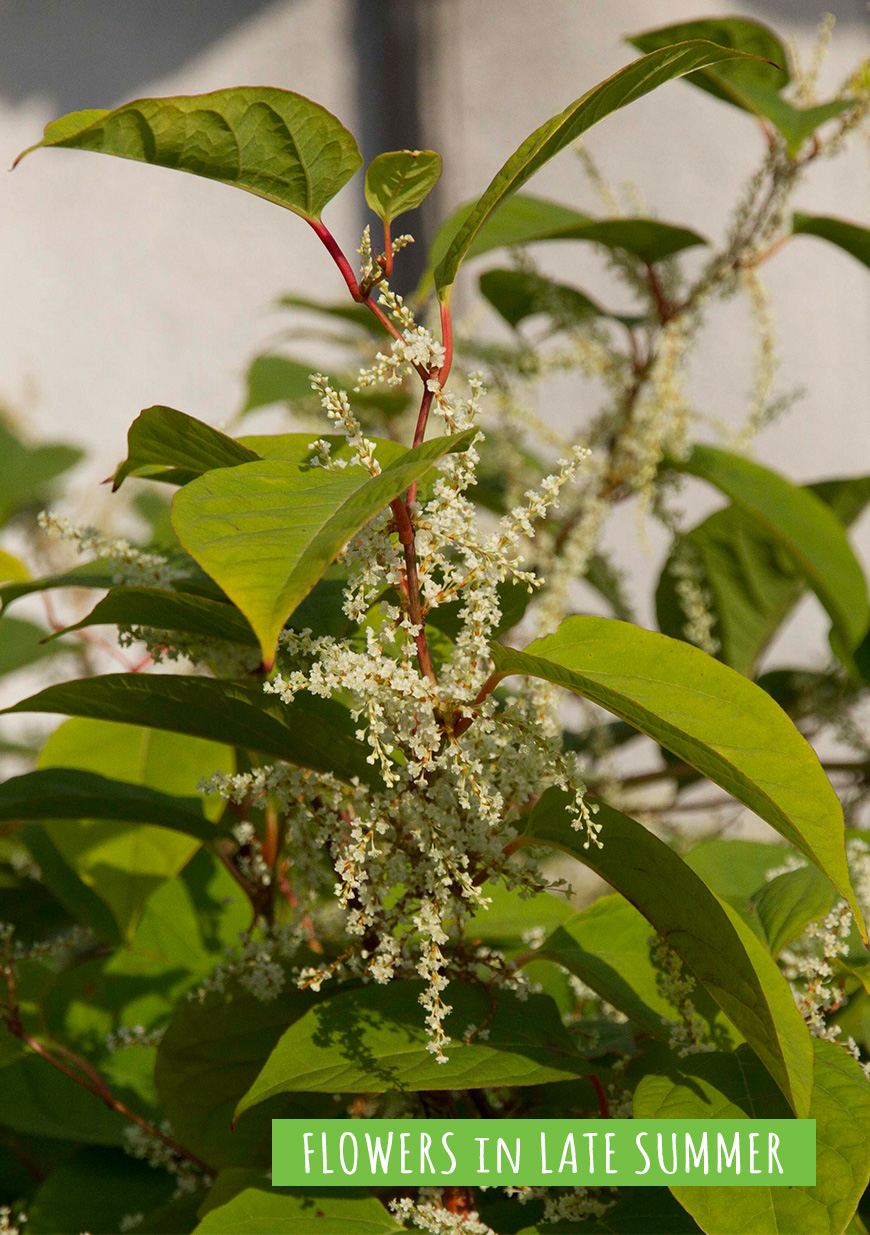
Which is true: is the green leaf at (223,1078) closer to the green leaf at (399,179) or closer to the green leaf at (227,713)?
the green leaf at (227,713)

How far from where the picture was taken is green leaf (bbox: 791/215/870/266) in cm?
53

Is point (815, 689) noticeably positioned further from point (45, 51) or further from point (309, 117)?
point (45, 51)

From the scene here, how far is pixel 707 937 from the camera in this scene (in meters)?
0.24

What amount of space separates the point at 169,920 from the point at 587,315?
37 centimetres

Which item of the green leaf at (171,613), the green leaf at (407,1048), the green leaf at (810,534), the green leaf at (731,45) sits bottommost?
the green leaf at (407,1048)

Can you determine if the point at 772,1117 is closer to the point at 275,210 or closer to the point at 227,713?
the point at 227,713

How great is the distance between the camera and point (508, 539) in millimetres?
245

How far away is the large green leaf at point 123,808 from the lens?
14.0 inches

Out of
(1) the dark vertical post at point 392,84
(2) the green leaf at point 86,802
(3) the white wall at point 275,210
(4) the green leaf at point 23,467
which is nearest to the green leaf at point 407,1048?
(2) the green leaf at point 86,802

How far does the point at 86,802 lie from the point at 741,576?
42cm

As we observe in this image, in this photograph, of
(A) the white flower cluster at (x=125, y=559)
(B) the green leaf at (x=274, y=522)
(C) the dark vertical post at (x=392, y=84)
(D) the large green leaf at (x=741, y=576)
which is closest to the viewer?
(B) the green leaf at (x=274, y=522)

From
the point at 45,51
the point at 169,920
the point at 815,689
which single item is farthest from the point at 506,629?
the point at 45,51

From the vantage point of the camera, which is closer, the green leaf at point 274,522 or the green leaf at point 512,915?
the green leaf at point 274,522

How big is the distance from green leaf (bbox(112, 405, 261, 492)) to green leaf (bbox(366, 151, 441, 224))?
0.22 feet
